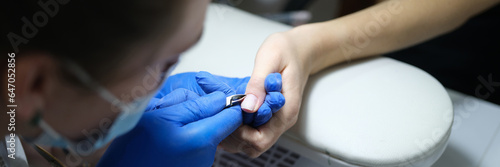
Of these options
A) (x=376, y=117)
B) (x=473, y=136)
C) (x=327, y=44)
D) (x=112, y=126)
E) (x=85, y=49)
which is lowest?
(x=473, y=136)

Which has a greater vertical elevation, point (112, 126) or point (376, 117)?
point (112, 126)

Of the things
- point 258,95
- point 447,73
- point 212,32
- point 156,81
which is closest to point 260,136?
point 258,95

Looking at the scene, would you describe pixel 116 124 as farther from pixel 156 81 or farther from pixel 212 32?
pixel 212 32

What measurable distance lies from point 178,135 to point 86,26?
0.28m

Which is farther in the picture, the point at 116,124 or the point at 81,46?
the point at 116,124

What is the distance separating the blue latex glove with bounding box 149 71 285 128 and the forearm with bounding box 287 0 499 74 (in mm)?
165

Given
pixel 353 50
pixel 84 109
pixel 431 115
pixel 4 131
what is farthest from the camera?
pixel 353 50

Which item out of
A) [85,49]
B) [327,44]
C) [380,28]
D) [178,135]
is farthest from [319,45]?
[85,49]

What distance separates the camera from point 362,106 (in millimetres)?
789

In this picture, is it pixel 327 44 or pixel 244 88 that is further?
pixel 327 44

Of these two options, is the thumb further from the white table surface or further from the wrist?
the white table surface

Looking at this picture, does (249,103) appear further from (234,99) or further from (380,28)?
(380,28)

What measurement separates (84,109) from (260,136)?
0.31 metres

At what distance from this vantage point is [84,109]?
52 centimetres
